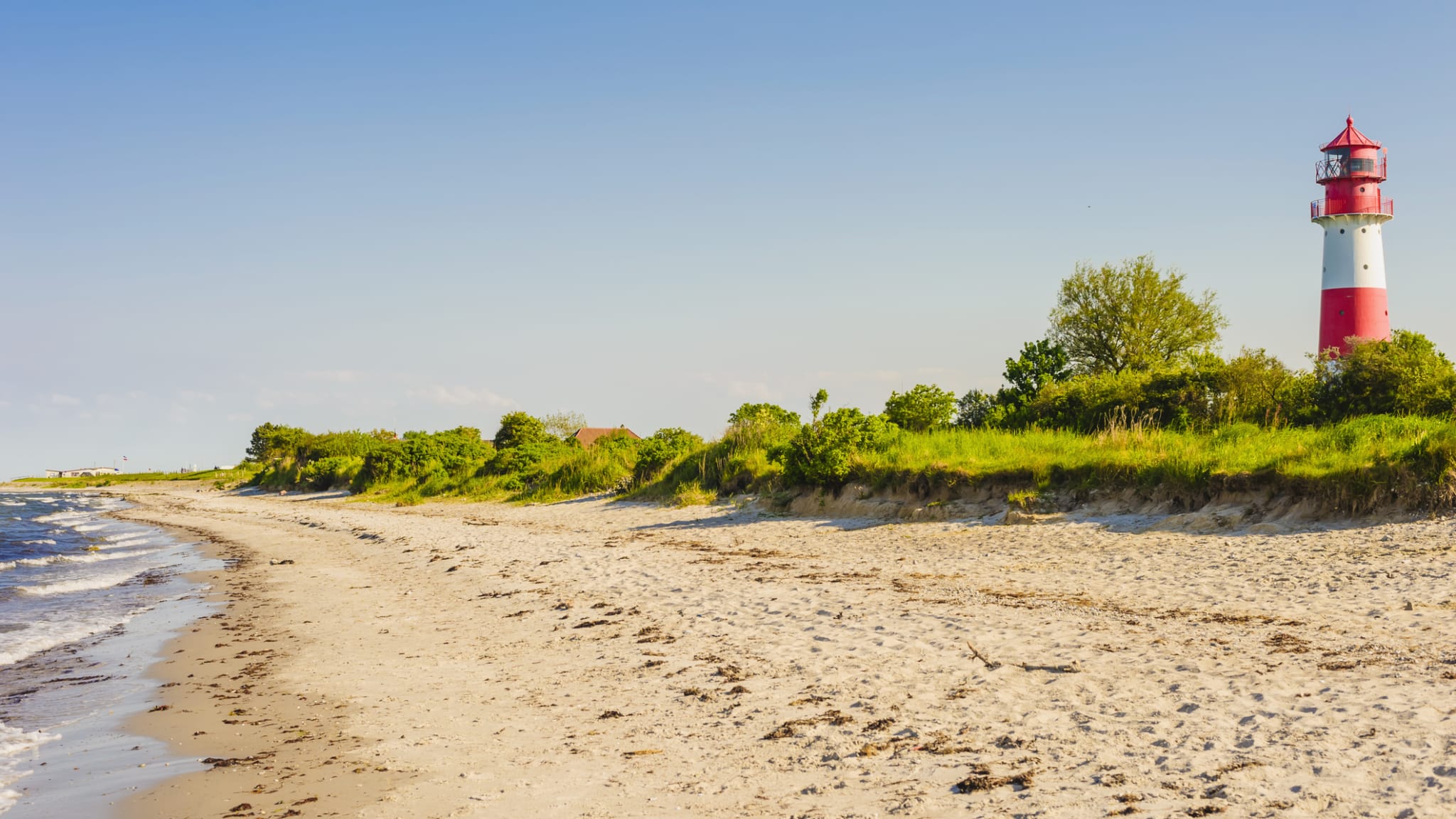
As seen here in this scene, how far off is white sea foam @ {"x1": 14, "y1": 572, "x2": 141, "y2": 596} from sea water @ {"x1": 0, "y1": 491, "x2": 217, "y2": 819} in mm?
41

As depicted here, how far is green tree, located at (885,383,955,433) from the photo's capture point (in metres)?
26.7

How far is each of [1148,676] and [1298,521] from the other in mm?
8656

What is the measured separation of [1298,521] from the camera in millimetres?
13945

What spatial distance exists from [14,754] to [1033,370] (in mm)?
26485

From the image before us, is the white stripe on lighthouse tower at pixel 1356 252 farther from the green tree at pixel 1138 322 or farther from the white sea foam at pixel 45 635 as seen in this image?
the white sea foam at pixel 45 635

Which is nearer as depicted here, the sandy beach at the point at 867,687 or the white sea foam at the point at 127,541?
the sandy beach at the point at 867,687

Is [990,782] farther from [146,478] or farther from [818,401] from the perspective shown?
[146,478]

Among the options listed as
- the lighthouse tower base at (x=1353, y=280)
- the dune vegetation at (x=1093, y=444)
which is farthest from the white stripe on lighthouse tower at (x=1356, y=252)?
the dune vegetation at (x=1093, y=444)

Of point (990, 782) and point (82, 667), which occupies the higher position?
point (990, 782)

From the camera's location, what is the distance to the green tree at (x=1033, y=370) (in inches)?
1117

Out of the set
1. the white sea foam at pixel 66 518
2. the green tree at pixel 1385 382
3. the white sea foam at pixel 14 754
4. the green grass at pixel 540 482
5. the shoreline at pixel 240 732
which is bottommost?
the white sea foam at pixel 66 518

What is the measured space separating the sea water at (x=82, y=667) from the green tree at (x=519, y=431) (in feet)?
56.1

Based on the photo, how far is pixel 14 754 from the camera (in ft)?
24.6

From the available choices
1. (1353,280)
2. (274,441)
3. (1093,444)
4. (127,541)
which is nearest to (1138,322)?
(1353,280)
